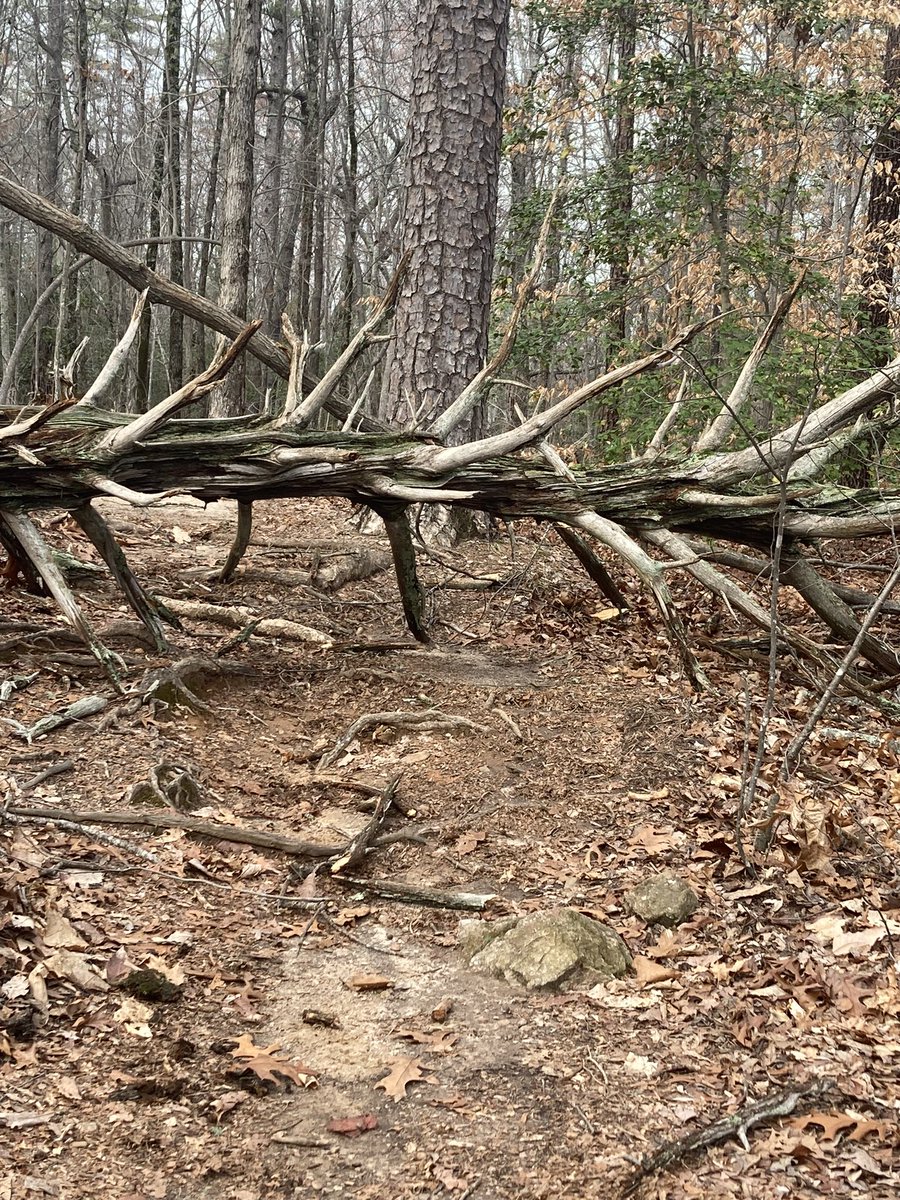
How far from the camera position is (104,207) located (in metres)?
21.6

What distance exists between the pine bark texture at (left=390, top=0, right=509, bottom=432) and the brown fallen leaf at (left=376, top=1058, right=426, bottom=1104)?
5.81m

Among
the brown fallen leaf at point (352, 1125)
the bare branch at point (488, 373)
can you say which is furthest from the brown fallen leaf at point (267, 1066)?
the bare branch at point (488, 373)

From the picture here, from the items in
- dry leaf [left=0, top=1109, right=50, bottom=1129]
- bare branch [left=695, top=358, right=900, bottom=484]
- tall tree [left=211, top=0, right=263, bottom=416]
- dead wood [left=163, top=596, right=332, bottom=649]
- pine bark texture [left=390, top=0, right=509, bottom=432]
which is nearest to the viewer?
dry leaf [left=0, top=1109, right=50, bottom=1129]

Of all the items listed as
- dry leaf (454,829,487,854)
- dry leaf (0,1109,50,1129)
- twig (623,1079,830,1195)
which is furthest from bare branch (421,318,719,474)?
dry leaf (0,1109,50,1129)

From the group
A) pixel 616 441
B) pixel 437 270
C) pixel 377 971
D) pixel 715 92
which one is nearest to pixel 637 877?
pixel 377 971

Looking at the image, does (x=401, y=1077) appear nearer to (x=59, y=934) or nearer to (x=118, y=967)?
(x=118, y=967)

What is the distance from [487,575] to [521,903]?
4184 millimetres

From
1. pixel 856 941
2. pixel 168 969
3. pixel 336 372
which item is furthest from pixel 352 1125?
pixel 336 372

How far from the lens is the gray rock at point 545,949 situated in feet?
11.6

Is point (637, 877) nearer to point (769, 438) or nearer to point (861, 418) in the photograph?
point (769, 438)

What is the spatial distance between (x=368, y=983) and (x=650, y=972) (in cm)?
101

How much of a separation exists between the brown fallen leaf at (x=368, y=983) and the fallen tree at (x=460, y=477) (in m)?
2.41

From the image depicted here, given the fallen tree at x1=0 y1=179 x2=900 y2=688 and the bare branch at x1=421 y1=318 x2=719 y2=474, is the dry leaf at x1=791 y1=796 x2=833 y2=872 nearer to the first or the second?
the fallen tree at x1=0 y1=179 x2=900 y2=688

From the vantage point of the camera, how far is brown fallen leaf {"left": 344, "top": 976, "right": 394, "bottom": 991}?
11.3 feet
